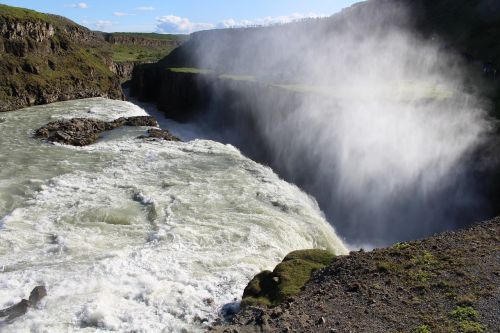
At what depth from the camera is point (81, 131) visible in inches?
1405

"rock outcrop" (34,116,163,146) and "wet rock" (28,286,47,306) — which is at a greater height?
"rock outcrop" (34,116,163,146)

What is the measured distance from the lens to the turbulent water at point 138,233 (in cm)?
1274

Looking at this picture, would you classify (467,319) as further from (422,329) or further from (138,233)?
(138,233)

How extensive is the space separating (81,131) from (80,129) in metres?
0.39

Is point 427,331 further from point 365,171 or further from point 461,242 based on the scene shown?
point 365,171

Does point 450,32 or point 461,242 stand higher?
point 450,32

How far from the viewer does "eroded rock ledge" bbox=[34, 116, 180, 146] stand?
33.2m

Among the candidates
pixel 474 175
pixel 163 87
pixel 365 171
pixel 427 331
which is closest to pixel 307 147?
pixel 365 171

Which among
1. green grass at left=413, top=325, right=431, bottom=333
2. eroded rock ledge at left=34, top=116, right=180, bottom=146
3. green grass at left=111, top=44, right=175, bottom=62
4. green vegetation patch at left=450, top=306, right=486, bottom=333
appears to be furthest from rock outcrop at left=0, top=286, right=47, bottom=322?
green grass at left=111, top=44, right=175, bottom=62

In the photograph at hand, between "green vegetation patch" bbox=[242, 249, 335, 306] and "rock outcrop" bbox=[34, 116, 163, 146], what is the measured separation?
23.8 m

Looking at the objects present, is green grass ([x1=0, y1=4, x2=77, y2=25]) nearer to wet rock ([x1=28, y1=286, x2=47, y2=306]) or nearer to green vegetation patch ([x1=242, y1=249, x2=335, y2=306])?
wet rock ([x1=28, y1=286, x2=47, y2=306])

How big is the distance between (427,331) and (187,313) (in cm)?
634

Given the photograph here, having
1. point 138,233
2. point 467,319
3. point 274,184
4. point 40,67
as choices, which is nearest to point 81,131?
point 274,184

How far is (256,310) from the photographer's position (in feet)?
38.0
